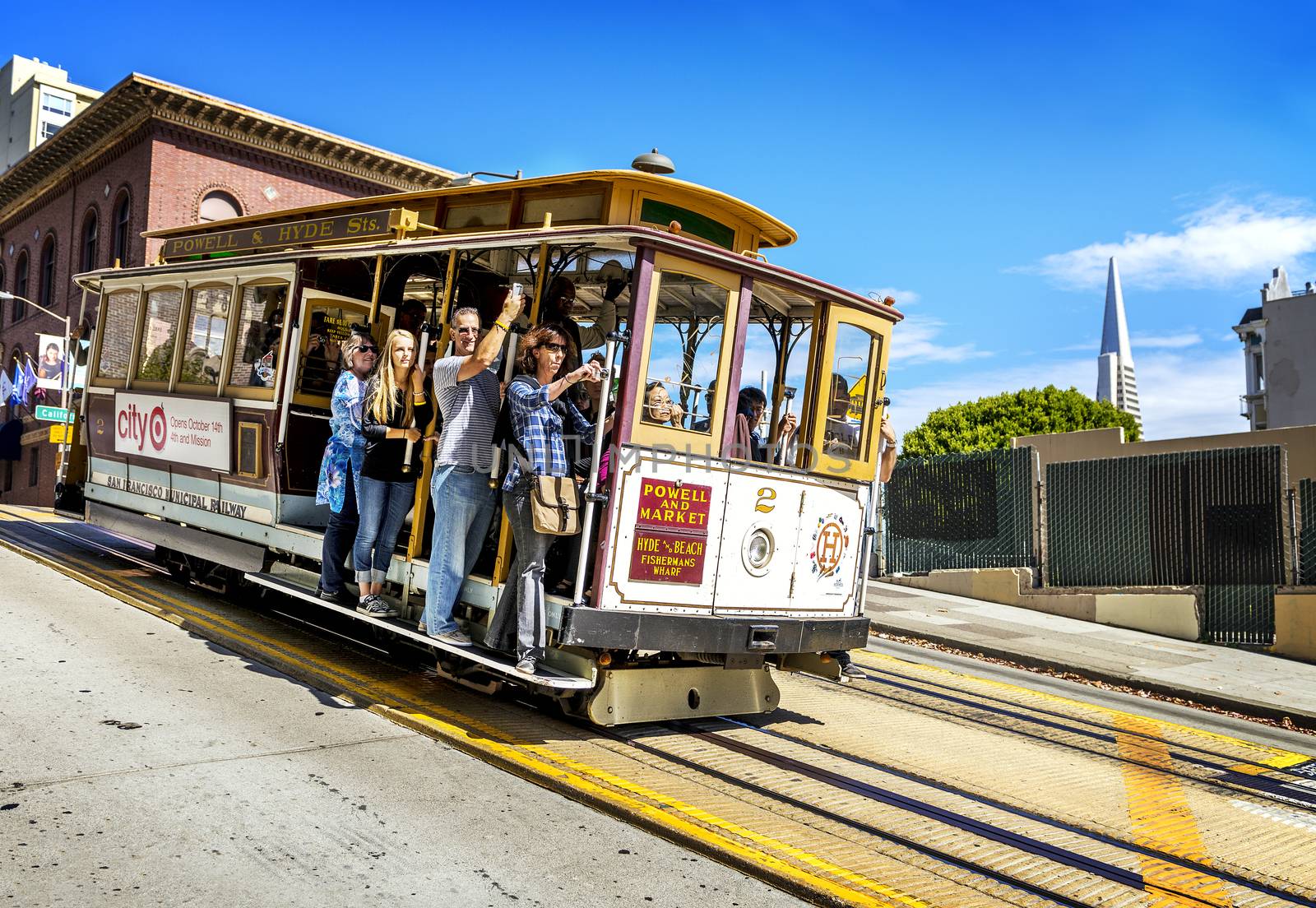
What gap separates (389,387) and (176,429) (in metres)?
3.79

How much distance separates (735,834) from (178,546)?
7.23 meters

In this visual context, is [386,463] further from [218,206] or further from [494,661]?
[218,206]

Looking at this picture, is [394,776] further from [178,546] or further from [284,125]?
[284,125]

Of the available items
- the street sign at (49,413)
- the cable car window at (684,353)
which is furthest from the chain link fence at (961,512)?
the street sign at (49,413)

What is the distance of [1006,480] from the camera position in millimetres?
16578

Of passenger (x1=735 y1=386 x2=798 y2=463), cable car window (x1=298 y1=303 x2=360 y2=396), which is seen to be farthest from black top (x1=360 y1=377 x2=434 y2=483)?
passenger (x1=735 y1=386 x2=798 y2=463)

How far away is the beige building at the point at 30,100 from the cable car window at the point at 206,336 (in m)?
50.6

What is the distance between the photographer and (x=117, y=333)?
431 inches

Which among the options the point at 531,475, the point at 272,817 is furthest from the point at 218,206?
the point at 272,817

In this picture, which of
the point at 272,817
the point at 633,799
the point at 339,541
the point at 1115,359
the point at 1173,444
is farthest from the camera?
the point at 1115,359

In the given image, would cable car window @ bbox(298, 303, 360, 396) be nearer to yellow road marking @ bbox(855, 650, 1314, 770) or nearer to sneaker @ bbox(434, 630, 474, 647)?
sneaker @ bbox(434, 630, 474, 647)

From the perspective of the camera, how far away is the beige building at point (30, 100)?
5344 centimetres

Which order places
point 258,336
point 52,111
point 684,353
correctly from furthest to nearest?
point 52,111
point 258,336
point 684,353

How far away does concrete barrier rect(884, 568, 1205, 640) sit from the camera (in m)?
14.3
